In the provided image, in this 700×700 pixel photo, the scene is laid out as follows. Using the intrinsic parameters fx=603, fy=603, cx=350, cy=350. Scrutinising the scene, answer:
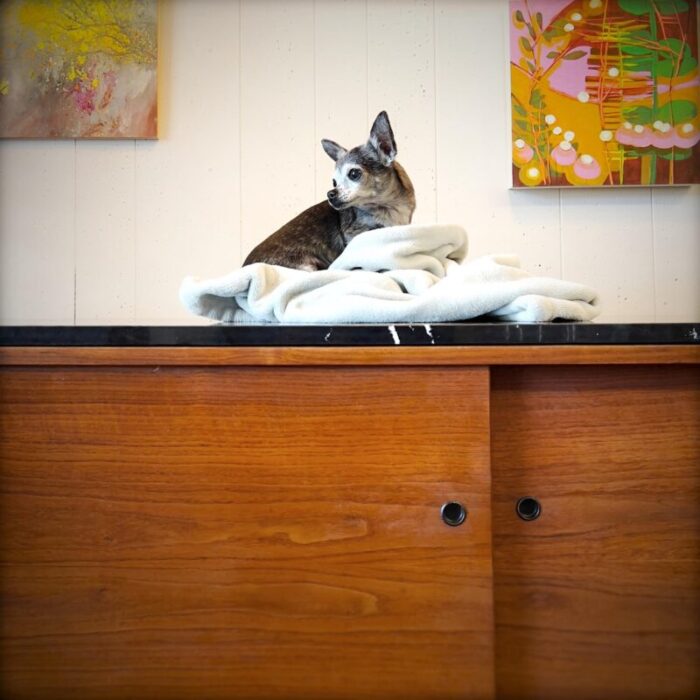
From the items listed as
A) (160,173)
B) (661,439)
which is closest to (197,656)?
(661,439)

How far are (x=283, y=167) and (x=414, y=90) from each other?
13.3 inches

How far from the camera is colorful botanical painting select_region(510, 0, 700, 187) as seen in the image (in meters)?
1.29

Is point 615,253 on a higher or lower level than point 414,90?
lower

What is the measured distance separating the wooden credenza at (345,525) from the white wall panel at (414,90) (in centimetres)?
85

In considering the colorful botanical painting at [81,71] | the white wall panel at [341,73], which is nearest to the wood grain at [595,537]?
the white wall panel at [341,73]

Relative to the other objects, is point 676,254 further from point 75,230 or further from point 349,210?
point 75,230

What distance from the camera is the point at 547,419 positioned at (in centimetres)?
59

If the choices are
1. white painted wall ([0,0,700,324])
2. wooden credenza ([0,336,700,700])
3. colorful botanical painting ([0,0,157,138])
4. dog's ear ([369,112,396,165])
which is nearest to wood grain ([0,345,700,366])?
wooden credenza ([0,336,700,700])

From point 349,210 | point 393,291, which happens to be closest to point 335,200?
point 349,210

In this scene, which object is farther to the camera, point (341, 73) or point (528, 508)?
point (341, 73)

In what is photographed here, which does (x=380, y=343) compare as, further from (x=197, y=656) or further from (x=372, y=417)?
(x=197, y=656)

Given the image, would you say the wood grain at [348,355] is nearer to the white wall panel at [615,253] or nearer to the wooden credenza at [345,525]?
the wooden credenza at [345,525]

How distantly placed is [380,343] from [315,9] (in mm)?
1069

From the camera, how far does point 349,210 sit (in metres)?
0.99
